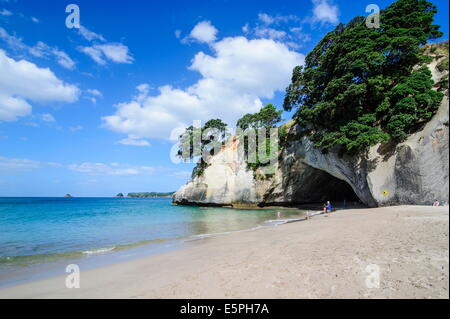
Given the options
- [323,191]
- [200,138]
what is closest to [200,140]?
[200,138]

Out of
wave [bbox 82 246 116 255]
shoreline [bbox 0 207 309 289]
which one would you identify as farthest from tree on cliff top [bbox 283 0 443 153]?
wave [bbox 82 246 116 255]

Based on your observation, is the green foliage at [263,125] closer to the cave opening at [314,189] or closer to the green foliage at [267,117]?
the green foliage at [267,117]

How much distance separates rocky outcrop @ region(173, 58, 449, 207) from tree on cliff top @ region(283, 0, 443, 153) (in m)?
1.20

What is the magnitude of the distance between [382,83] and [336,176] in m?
11.0

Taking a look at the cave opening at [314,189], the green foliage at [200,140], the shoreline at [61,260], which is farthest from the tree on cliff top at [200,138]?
the shoreline at [61,260]

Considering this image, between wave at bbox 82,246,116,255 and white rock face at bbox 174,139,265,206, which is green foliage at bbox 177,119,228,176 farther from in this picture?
wave at bbox 82,246,116,255

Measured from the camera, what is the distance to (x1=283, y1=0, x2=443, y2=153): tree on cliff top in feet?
52.6

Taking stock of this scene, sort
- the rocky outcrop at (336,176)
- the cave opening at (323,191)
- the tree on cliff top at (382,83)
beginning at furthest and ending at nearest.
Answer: the cave opening at (323,191), the tree on cliff top at (382,83), the rocky outcrop at (336,176)

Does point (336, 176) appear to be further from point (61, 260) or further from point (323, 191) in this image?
point (61, 260)

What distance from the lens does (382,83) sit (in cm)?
1777

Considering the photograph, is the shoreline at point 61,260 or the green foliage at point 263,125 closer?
the shoreline at point 61,260

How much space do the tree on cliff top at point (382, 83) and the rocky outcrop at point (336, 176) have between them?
120cm

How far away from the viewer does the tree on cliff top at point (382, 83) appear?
1605cm
